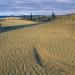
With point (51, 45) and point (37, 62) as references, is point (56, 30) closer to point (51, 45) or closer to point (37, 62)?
point (51, 45)

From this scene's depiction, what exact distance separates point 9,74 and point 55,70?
205 centimetres

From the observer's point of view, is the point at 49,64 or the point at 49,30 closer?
the point at 49,64

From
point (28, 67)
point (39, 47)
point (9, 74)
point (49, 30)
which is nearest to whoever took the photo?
point (9, 74)

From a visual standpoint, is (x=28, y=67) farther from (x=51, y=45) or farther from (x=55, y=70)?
(x=51, y=45)

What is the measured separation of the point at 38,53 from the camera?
14945 millimetres

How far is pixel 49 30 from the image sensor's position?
75.4ft

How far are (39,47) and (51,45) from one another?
3.63ft

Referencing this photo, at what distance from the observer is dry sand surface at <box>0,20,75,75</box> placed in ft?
38.9

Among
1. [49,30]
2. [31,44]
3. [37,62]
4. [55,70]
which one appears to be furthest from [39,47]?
[49,30]

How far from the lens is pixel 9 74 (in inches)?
447

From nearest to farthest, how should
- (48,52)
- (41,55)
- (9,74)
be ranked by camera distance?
1. (9,74)
2. (41,55)
3. (48,52)

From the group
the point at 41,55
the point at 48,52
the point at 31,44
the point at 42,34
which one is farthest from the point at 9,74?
the point at 42,34

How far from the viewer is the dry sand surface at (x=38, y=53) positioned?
38.9ft

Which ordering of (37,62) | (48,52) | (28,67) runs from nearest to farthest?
1. (28,67)
2. (37,62)
3. (48,52)
